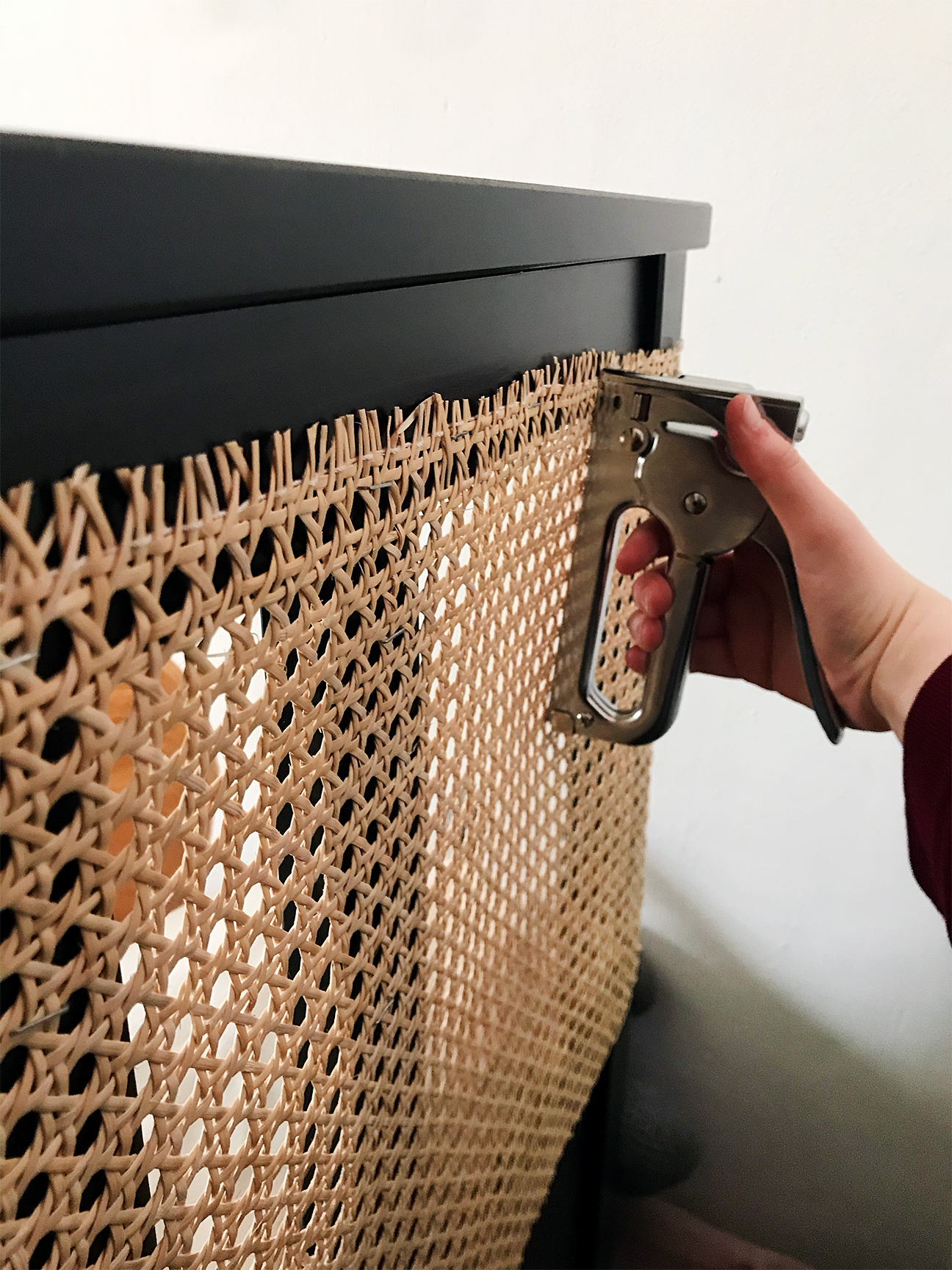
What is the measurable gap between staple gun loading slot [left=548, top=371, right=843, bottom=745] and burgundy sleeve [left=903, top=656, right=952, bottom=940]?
0.08m

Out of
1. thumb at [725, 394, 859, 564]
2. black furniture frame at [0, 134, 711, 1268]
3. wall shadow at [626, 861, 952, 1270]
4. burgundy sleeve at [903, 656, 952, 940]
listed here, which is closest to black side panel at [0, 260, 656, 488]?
black furniture frame at [0, 134, 711, 1268]

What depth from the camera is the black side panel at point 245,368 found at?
0.18m

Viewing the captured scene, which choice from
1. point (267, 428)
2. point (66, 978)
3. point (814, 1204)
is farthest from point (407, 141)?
point (814, 1204)

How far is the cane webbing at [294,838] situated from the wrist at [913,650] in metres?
0.18

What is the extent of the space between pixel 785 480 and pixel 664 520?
67mm

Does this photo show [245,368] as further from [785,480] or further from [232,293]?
[785,480]

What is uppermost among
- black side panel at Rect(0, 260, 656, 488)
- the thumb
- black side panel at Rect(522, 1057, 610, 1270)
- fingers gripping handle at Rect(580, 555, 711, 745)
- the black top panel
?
the black top panel

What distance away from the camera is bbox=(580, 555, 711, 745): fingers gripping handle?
0.53 meters

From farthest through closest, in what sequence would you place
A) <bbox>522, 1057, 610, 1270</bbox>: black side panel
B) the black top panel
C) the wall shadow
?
the wall shadow < <bbox>522, 1057, 610, 1270</bbox>: black side panel < the black top panel

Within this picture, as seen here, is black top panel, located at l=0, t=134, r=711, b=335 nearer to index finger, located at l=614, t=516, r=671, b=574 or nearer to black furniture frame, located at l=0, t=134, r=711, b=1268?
black furniture frame, located at l=0, t=134, r=711, b=1268

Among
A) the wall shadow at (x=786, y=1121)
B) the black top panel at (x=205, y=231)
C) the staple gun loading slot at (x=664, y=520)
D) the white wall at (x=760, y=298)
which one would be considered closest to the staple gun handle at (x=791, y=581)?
the staple gun loading slot at (x=664, y=520)

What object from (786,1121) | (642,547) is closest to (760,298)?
(642,547)

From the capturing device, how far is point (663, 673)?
0.56m

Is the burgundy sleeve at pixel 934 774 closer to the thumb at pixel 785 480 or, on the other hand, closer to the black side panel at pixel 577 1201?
the thumb at pixel 785 480
